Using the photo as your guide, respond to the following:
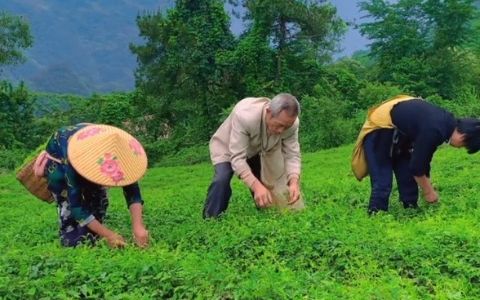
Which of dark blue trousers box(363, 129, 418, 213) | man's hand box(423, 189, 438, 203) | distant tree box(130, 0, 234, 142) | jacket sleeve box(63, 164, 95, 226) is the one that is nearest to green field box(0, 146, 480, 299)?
man's hand box(423, 189, 438, 203)

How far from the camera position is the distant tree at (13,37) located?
33.3 metres

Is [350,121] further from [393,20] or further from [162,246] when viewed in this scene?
[162,246]

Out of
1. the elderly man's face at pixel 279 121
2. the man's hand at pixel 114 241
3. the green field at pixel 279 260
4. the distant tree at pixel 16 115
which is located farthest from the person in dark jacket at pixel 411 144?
the distant tree at pixel 16 115

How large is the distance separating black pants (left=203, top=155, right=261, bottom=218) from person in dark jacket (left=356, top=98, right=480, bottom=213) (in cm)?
130

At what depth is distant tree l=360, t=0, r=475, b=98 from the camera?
34.4 m

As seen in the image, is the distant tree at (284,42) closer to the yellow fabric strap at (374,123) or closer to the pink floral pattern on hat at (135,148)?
the yellow fabric strap at (374,123)

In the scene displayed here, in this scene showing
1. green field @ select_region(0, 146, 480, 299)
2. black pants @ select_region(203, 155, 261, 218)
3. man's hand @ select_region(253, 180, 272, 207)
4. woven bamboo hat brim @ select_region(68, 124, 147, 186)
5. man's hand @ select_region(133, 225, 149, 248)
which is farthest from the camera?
black pants @ select_region(203, 155, 261, 218)

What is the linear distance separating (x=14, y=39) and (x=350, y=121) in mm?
17678

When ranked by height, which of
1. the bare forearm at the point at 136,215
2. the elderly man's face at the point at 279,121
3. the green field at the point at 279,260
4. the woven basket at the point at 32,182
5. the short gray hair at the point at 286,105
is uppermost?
the short gray hair at the point at 286,105

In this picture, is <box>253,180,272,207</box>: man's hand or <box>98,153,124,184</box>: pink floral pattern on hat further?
<box>253,180,272,207</box>: man's hand

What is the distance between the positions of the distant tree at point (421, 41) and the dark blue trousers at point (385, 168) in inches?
1044

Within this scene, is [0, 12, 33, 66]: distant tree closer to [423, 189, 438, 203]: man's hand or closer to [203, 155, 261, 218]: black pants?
[203, 155, 261, 218]: black pants

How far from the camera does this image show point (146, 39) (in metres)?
34.0

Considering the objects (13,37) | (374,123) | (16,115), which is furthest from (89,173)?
(16,115)
